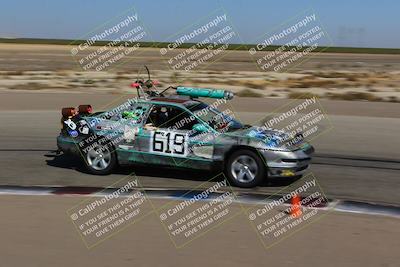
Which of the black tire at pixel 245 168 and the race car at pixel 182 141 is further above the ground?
the race car at pixel 182 141

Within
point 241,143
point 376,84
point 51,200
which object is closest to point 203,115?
point 241,143

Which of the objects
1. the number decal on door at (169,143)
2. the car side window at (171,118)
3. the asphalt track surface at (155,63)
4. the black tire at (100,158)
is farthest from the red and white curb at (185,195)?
the asphalt track surface at (155,63)

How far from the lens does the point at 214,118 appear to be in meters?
10.7

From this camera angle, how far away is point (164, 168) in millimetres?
10758

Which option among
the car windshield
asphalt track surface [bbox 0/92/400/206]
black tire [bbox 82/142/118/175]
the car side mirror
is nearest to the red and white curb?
asphalt track surface [bbox 0/92/400/206]

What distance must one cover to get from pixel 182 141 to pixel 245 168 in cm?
121

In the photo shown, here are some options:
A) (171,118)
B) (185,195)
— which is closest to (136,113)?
(171,118)

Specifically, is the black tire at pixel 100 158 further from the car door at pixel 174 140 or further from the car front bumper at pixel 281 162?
the car front bumper at pixel 281 162

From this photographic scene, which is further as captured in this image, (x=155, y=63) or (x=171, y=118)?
(x=155, y=63)

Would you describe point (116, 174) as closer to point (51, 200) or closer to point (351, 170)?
point (51, 200)

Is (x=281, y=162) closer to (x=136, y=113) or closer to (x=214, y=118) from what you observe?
(x=214, y=118)

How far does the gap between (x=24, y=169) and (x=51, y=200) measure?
2990 mm

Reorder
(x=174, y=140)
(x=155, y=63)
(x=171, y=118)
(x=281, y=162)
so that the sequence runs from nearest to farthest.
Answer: (x=281, y=162)
(x=174, y=140)
(x=171, y=118)
(x=155, y=63)

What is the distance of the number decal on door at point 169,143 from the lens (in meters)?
10.2
